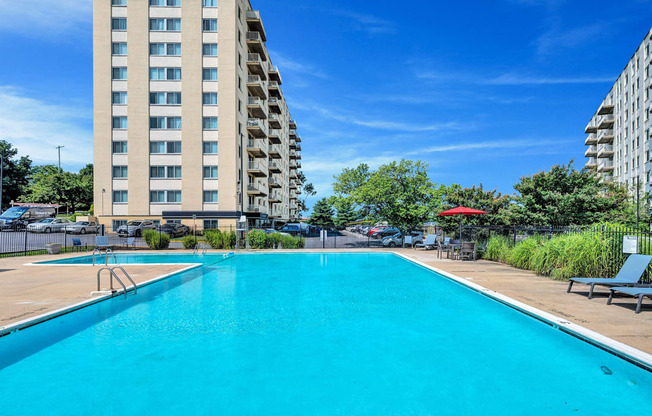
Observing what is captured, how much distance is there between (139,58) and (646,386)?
141 ft

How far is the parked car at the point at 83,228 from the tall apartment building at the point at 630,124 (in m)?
51.0

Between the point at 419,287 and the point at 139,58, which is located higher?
the point at 139,58

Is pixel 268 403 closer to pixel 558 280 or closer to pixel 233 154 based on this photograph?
pixel 558 280

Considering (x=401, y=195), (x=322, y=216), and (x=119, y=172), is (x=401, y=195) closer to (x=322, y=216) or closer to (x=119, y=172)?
(x=119, y=172)

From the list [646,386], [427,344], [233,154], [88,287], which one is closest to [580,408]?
[646,386]

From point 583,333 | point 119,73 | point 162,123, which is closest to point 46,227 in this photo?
point 162,123

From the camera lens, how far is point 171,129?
36.6 metres

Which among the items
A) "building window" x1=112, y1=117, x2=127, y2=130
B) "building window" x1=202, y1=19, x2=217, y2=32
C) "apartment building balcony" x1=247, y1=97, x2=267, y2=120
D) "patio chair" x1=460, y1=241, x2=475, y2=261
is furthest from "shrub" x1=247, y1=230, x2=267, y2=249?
"building window" x1=202, y1=19, x2=217, y2=32

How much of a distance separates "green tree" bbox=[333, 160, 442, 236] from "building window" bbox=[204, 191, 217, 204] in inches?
659

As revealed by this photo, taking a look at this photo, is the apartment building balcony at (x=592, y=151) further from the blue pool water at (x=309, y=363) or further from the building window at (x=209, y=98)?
the blue pool water at (x=309, y=363)

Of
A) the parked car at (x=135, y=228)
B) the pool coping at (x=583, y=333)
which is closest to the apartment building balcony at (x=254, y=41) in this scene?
the parked car at (x=135, y=228)

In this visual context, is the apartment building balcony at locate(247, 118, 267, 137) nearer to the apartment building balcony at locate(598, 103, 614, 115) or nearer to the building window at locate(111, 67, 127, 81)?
the building window at locate(111, 67, 127, 81)

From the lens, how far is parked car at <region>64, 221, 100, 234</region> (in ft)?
113

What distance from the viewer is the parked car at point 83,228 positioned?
34.4 meters
